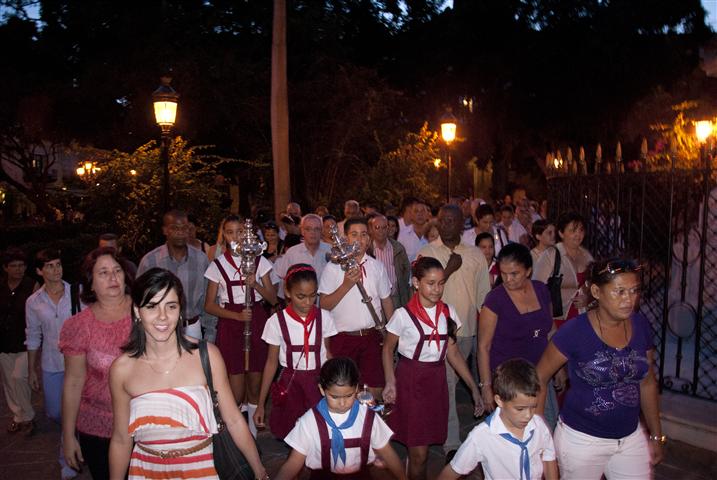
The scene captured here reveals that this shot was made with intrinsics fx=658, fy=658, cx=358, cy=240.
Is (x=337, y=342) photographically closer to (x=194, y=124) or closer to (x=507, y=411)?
(x=507, y=411)

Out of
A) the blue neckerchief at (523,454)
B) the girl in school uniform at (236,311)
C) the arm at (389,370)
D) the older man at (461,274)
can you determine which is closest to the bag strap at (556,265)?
the older man at (461,274)

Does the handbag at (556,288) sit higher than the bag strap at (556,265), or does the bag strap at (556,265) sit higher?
the bag strap at (556,265)

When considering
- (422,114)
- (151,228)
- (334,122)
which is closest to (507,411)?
(151,228)

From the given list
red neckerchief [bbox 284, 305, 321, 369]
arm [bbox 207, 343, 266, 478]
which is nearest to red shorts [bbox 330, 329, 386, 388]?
red neckerchief [bbox 284, 305, 321, 369]

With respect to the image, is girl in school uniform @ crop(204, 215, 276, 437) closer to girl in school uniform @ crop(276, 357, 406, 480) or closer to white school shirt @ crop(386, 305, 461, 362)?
white school shirt @ crop(386, 305, 461, 362)

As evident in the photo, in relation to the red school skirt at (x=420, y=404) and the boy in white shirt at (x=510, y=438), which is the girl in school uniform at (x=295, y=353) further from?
the boy in white shirt at (x=510, y=438)

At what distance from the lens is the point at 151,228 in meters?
13.8

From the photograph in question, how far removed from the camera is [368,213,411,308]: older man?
25.5 ft

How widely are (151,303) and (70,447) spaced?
4.17 ft

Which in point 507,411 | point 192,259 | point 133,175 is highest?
point 133,175

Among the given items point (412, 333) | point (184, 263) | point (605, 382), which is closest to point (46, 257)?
point (184, 263)

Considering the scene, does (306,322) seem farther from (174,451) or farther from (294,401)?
(174,451)

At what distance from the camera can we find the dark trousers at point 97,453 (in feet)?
12.6

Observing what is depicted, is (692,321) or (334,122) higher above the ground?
(334,122)
